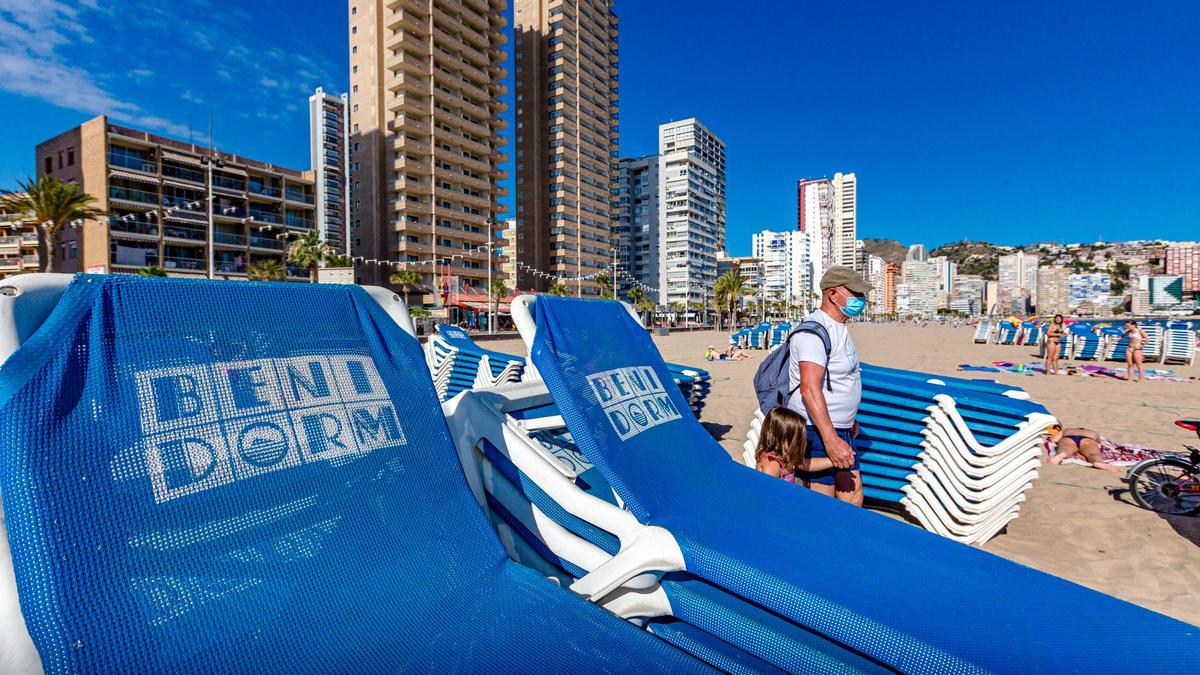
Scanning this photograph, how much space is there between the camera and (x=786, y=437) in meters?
3.03

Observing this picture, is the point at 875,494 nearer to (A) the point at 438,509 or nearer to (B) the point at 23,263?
(A) the point at 438,509

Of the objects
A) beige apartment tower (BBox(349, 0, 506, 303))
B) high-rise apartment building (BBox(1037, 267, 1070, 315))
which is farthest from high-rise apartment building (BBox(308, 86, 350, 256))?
high-rise apartment building (BBox(1037, 267, 1070, 315))

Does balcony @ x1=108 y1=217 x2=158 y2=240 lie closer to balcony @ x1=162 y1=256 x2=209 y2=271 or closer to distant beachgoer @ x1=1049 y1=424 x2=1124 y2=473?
balcony @ x1=162 y1=256 x2=209 y2=271

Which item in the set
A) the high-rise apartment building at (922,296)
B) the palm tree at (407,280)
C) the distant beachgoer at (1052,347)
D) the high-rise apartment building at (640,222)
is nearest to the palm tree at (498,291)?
the palm tree at (407,280)

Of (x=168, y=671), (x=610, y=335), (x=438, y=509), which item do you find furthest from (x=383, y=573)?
(x=610, y=335)

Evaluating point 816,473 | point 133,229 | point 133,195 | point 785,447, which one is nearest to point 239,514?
point 785,447

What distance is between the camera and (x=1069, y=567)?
359 centimetres

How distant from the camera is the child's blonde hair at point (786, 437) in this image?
300 centimetres

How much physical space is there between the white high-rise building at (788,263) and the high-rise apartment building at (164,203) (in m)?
120

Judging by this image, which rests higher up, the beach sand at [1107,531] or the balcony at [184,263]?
the balcony at [184,263]

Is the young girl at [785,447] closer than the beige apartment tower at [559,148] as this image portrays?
Yes

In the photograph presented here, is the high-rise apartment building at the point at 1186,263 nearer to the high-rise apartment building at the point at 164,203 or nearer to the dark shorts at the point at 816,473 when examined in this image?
the dark shorts at the point at 816,473

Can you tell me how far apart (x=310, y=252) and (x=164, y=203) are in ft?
40.9

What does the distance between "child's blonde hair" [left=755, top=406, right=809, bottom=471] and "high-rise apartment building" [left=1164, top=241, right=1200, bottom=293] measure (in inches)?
6385
